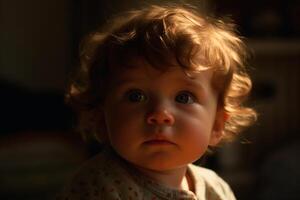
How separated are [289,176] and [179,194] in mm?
1173

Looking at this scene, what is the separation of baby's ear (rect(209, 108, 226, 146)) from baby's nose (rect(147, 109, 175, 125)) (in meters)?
0.16

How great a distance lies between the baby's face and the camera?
2.75ft

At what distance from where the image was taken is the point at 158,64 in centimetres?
84

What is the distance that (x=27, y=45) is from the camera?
2.80 metres

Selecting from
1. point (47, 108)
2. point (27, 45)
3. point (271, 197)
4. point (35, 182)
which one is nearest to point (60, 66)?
point (27, 45)

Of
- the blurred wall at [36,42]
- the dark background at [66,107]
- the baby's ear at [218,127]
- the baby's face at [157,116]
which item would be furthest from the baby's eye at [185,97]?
the blurred wall at [36,42]

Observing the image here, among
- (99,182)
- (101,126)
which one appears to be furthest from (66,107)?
(99,182)

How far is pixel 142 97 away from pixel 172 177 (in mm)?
149

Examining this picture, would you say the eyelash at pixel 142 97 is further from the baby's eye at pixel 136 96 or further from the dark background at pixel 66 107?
the dark background at pixel 66 107

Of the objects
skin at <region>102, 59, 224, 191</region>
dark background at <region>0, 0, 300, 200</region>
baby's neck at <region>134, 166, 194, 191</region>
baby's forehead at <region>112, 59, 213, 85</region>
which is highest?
baby's forehead at <region>112, 59, 213, 85</region>

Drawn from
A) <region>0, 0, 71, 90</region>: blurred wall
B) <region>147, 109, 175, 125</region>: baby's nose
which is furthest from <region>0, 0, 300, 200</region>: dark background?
<region>147, 109, 175, 125</region>: baby's nose

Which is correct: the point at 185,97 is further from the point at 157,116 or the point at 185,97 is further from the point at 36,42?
the point at 36,42

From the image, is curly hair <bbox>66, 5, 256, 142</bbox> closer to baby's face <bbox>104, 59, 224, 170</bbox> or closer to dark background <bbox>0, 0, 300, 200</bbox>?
baby's face <bbox>104, 59, 224, 170</bbox>

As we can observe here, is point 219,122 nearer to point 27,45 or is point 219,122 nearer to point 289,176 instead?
point 289,176
